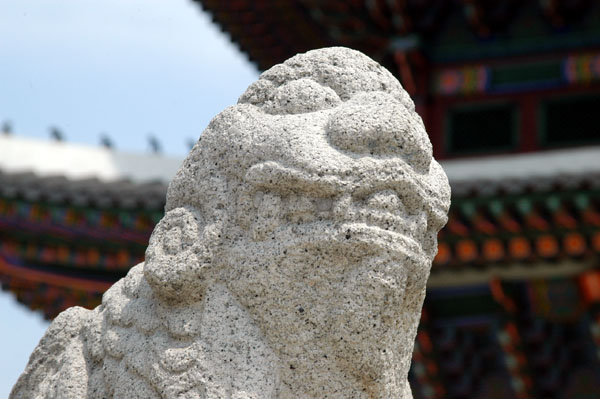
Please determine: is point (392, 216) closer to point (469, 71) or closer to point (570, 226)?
point (570, 226)

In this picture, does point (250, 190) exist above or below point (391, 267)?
above

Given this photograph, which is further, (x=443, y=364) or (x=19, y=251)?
(x=443, y=364)

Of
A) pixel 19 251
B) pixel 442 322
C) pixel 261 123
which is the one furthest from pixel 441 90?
pixel 261 123

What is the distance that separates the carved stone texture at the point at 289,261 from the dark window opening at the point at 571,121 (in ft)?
→ 24.8

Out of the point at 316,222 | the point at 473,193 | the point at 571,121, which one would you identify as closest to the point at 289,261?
the point at 316,222

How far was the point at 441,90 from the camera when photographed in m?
10.3

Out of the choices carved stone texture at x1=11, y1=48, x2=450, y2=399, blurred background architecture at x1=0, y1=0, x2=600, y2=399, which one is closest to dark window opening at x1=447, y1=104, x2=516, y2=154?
blurred background architecture at x1=0, y1=0, x2=600, y2=399

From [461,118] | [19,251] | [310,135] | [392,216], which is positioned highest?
[461,118]

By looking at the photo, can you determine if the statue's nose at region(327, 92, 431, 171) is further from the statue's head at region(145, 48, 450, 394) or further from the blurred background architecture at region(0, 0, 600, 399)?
the blurred background architecture at region(0, 0, 600, 399)

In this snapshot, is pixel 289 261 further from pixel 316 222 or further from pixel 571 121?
pixel 571 121

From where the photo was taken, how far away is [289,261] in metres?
2.50

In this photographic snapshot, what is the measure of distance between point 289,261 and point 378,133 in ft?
1.12

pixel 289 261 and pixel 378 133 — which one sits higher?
pixel 378 133

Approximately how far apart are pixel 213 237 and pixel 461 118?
8.02 m
